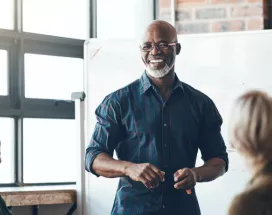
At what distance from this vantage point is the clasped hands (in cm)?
129

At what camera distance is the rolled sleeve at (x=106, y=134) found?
1439mm

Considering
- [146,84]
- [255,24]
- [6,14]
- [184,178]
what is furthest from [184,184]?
[6,14]

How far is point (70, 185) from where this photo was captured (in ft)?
10.1

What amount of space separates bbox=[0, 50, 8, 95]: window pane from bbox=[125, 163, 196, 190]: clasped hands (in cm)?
175

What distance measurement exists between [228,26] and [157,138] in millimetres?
1553

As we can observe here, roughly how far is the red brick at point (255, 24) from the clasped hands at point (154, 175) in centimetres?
161

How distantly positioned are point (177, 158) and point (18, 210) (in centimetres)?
170

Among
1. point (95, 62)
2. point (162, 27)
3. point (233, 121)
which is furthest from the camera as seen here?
point (95, 62)

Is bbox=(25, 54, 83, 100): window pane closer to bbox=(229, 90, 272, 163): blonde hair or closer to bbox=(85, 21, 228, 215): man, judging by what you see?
bbox=(85, 21, 228, 215): man

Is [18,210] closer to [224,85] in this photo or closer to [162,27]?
[224,85]

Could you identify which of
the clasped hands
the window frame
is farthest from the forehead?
the window frame

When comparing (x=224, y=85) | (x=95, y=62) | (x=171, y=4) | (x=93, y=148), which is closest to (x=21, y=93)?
(x=95, y=62)

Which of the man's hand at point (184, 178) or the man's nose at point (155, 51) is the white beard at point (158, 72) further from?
the man's hand at point (184, 178)

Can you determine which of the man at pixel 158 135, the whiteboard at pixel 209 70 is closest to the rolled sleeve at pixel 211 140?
the man at pixel 158 135
